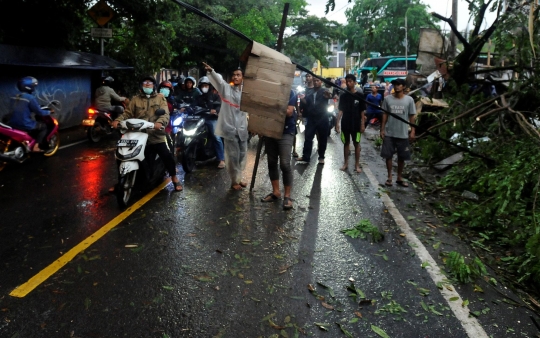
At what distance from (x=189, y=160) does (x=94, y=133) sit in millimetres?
4323

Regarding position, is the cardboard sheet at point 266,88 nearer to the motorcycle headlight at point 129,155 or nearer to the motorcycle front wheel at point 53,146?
the motorcycle headlight at point 129,155

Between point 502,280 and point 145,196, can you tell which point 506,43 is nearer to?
point 502,280

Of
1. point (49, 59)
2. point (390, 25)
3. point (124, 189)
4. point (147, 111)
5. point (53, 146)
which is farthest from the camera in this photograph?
point (390, 25)

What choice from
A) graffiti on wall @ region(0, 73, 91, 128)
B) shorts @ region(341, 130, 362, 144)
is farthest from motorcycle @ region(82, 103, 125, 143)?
shorts @ region(341, 130, 362, 144)

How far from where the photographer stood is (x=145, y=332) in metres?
3.27

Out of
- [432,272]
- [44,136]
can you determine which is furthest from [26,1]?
[432,272]

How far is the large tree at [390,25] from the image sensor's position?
117ft

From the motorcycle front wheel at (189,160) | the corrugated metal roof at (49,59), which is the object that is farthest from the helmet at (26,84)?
the motorcycle front wheel at (189,160)

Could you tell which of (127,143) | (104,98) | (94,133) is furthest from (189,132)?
(104,98)

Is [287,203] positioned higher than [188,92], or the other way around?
[188,92]

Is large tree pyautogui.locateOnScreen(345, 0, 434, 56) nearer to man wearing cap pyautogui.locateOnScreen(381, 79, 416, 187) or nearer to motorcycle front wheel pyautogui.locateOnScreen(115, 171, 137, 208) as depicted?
man wearing cap pyautogui.locateOnScreen(381, 79, 416, 187)

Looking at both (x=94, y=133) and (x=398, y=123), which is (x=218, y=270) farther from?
(x=94, y=133)

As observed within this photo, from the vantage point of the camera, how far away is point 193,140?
8297 millimetres

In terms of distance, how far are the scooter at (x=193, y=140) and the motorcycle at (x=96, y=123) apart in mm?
3169
